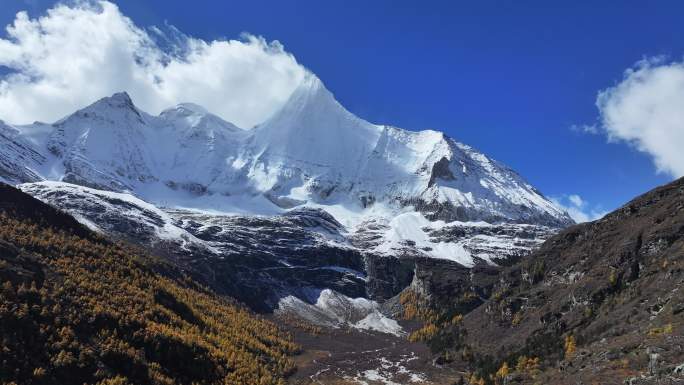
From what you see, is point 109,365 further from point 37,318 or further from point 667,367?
point 667,367

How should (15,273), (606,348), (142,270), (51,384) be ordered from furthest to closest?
1. (142,270)
2. (606,348)
3. (15,273)
4. (51,384)

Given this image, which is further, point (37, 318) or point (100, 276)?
point (100, 276)

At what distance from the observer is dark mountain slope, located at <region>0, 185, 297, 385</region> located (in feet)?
326

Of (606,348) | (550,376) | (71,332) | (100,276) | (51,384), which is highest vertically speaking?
(606,348)

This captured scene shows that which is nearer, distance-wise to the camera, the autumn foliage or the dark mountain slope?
the autumn foliage

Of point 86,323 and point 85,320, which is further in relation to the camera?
point 85,320

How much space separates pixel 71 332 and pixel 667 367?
110 m

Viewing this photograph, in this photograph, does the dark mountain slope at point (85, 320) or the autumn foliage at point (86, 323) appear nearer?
the autumn foliage at point (86, 323)

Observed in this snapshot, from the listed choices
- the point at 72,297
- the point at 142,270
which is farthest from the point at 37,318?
the point at 142,270

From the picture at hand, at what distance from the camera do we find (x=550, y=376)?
153875 mm

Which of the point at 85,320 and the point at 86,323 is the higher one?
the point at 85,320

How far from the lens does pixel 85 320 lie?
114 m

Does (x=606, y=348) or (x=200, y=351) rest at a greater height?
(x=606, y=348)

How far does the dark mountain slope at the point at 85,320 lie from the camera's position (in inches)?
3912
